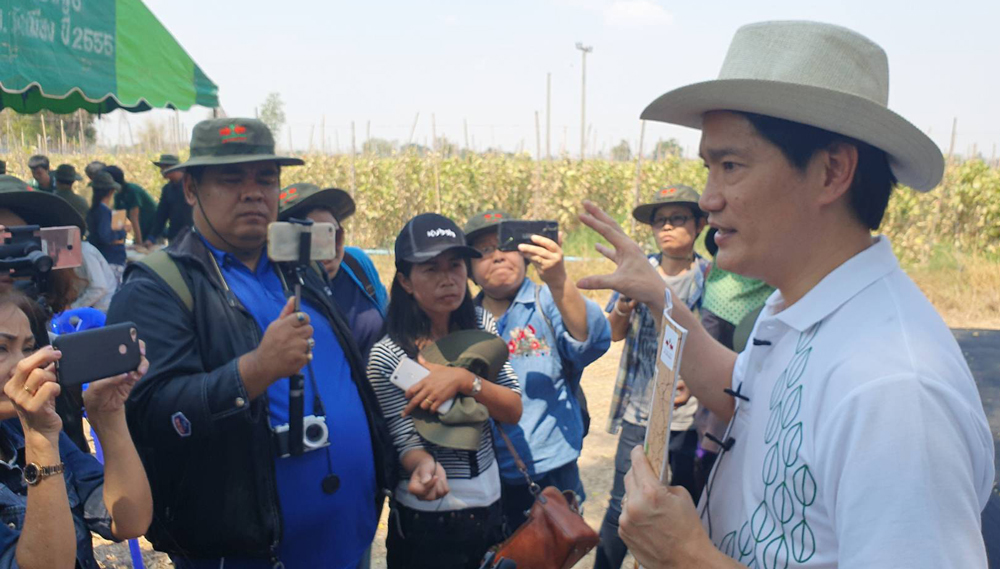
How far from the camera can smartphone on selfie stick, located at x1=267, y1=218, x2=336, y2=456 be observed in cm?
199

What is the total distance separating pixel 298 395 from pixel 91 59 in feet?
14.3

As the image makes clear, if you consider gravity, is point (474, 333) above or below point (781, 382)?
below

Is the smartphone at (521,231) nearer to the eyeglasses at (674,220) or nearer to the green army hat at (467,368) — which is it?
the green army hat at (467,368)

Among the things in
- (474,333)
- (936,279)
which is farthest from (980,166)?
(474,333)

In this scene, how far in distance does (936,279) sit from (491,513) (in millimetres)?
10987

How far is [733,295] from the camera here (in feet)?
11.2

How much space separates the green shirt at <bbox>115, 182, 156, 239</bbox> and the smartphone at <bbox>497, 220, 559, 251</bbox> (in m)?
8.64

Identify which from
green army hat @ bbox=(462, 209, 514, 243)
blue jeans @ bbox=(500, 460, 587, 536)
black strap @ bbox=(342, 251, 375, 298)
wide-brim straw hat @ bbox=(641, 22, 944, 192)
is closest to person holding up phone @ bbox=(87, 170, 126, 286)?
black strap @ bbox=(342, 251, 375, 298)

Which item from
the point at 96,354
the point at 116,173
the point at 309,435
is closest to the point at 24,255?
the point at 96,354

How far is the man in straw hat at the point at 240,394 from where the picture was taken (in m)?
1.98

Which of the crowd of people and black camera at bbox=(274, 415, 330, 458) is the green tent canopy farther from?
black camera at bbox=(274, 415, 330, 458)

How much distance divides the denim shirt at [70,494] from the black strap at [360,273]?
145 cm

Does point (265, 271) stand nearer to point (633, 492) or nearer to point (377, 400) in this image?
point (377, 400)

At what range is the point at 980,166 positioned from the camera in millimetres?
13109
